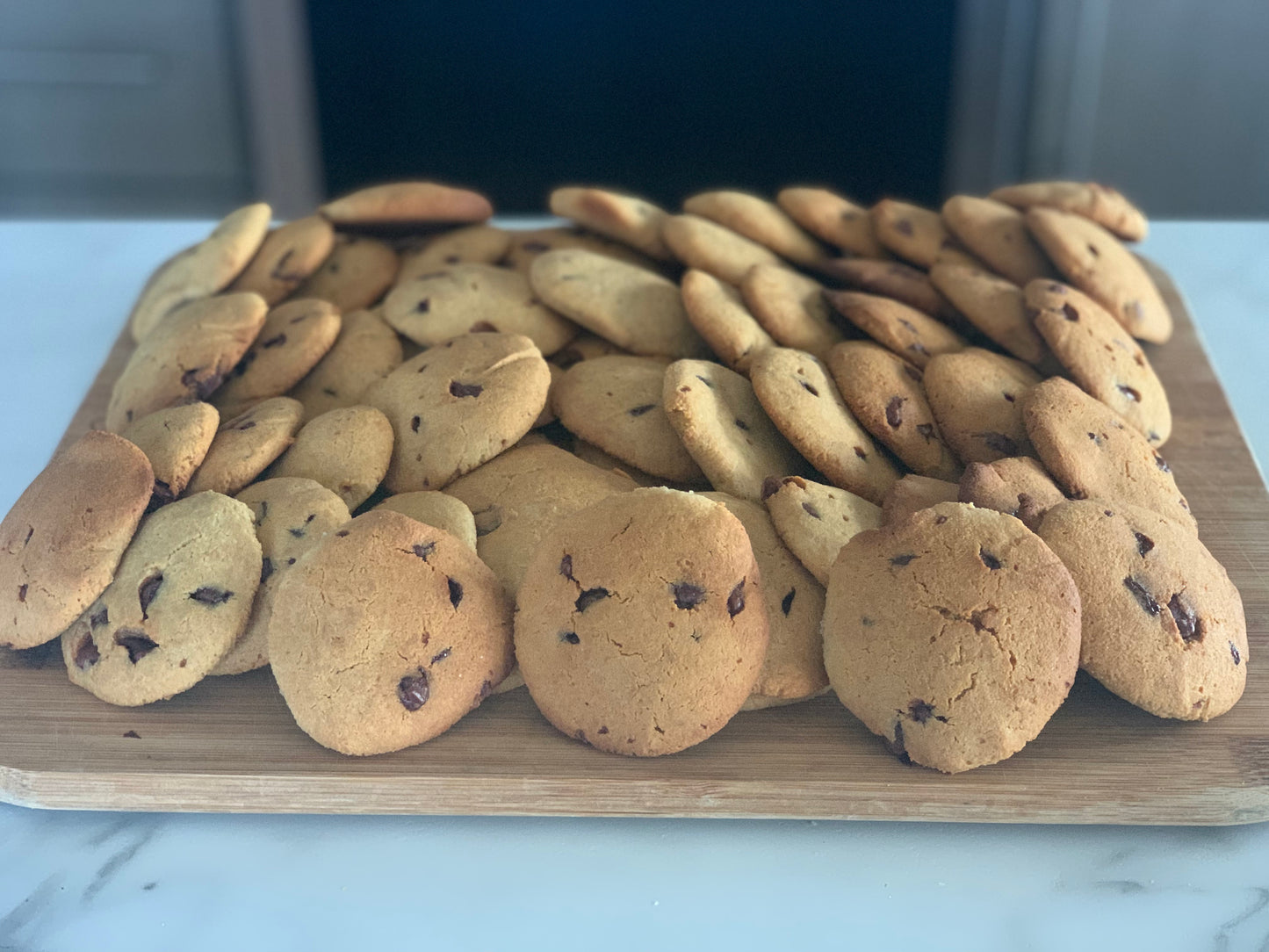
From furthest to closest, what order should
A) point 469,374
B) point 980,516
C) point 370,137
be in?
1. point 370,137
2. point 469,374
3. point 980,516

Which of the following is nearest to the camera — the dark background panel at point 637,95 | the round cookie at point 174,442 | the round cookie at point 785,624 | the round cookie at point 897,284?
the round cookie at point 785,624

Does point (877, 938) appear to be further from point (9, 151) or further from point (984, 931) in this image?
point (9, 151)

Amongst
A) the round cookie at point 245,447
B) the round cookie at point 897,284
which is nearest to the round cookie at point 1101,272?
the round cookie at point 897,284

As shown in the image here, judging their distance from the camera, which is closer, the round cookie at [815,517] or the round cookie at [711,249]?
the round cookie at [815,517]

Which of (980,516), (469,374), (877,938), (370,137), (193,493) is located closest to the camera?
(877,938)

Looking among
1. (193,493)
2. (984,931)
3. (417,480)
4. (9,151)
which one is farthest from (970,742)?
(9,151)

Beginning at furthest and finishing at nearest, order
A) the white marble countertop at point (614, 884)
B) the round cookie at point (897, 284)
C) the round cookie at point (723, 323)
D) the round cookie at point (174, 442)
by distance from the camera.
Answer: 1. the round cookie at point (897, 284)
2. the round cookie at point (723, 323)
3. the round cookie at point (174, 442)
4. the white marble countertop at point (614, 884)

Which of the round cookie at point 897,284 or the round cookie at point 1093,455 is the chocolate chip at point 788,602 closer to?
the round cookie at point 1093,455
